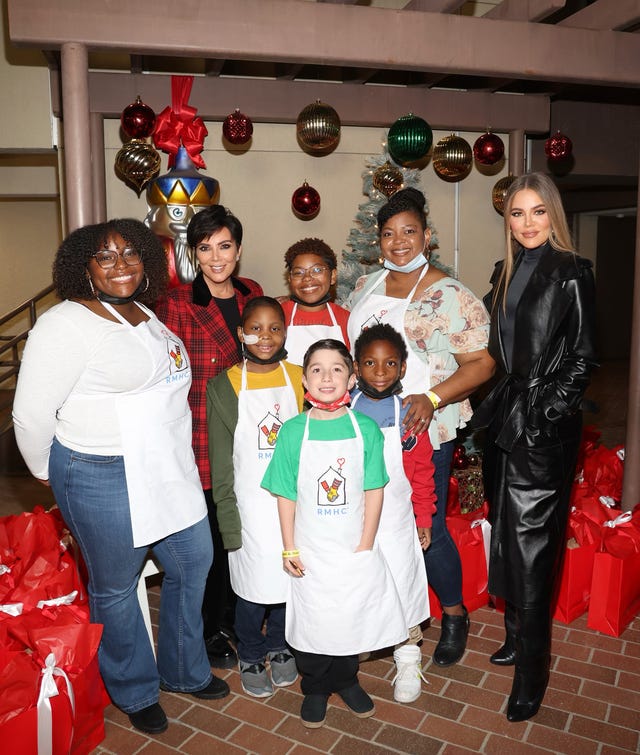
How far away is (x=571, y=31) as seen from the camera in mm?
4250

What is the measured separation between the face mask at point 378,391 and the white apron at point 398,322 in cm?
16

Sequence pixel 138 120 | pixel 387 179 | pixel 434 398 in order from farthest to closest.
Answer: pixel 138 120, pixel 387 179, pixel 434 398

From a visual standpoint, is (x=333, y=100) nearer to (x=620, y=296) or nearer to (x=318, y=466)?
(x=318, y=466)

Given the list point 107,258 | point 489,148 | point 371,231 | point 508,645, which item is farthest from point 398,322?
point 489,148

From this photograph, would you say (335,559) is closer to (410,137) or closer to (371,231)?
(371,231)

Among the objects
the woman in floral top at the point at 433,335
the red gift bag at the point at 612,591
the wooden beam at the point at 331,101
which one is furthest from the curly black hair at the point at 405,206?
the wooden beam at the point at 331,101

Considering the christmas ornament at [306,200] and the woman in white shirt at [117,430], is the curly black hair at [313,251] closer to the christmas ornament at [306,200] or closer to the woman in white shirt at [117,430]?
the woman in white shirt at [117,430]

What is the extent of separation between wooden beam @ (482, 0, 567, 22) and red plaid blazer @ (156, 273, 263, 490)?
2.62 metres

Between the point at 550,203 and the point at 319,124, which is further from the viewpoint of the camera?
the point at 319,124

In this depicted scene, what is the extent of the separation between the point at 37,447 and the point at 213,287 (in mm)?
1032

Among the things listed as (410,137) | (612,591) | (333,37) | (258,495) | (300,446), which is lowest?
(612,591)

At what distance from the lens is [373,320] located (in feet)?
10.1

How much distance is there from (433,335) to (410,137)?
8.19 feet

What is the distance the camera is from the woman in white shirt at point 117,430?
7.78 ft
